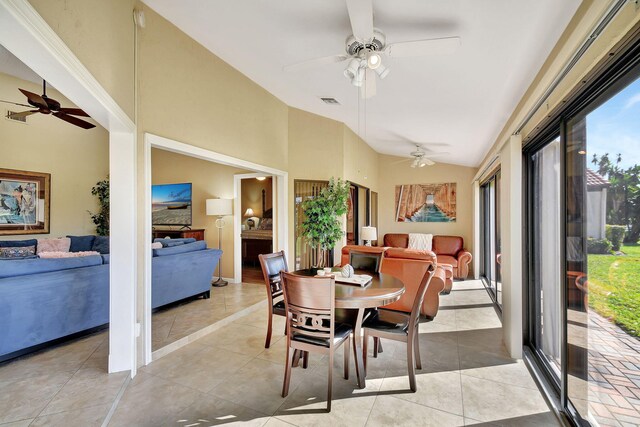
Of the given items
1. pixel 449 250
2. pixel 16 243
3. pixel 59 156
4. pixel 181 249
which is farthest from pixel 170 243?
pixel 449 250

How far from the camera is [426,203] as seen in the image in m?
7.52

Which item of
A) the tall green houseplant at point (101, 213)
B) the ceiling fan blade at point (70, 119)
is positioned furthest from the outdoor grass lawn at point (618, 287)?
the tall green houseplant at point (101, 213)

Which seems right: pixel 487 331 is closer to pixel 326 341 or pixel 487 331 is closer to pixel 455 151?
pixel 326 341

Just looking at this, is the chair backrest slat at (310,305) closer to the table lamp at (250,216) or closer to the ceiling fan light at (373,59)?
the ceiling fan light at (373,59)

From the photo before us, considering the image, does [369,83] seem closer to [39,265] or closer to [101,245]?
[39,265]

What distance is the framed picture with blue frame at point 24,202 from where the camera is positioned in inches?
199

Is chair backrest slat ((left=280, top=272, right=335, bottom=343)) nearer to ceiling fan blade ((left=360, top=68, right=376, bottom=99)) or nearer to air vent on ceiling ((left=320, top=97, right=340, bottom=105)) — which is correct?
ceiling fan blade ((left=360, top=68, right=376, bottom=99))

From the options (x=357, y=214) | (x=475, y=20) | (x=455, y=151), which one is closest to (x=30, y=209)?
(x=357, y=214)

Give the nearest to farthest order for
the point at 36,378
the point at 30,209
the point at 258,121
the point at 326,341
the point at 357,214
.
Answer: the point at 326,341 → the point at 36,378 → the point at 258,121 → the point at 30,209 → the point at 357,214

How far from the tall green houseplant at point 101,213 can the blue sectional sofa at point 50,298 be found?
3.42 m

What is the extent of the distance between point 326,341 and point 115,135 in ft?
8.30

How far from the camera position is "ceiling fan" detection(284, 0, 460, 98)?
1750 mm

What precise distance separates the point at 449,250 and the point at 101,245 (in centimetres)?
738

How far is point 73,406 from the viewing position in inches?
82.4
